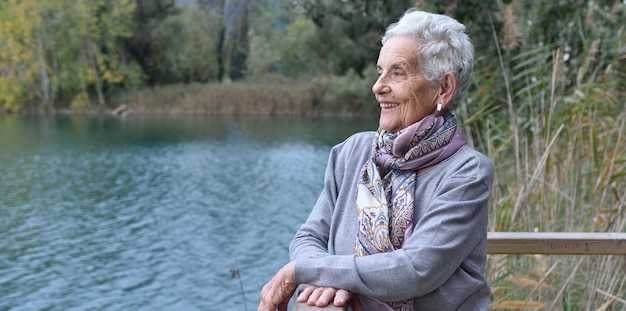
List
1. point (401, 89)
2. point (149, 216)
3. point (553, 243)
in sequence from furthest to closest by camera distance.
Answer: point (149, 216) → point (553, 243) → point (401, 89)

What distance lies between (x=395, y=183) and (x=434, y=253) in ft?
0.52

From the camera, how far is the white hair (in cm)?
138

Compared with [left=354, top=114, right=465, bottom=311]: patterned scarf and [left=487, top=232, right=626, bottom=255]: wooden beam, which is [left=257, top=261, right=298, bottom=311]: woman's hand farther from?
[left=487, top=232, right=626, bottom=255]: wooden beam

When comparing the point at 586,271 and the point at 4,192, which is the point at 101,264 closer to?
the point at 4,192

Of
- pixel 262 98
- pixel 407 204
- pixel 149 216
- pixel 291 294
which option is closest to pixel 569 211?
pixel 407 204

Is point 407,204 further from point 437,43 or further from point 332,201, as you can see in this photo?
point 437,43

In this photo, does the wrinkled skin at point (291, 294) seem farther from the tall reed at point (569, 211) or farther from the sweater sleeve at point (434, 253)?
the tall reed at point (569, 211)

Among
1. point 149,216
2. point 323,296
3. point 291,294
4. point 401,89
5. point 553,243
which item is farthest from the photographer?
point 149,216

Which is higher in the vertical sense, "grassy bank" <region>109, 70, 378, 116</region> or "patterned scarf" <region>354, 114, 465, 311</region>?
"patterned scarf" <region>354, 114, 465, 311</region>

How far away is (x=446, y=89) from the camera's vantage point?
1.43 metres

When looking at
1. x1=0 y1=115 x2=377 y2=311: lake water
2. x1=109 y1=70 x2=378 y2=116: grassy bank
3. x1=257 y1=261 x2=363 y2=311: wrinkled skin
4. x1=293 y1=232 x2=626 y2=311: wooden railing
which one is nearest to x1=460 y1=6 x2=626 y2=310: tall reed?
x1=293 y1=232 x2=626 y2=311: wooden railing

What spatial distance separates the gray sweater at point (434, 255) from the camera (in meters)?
1.25

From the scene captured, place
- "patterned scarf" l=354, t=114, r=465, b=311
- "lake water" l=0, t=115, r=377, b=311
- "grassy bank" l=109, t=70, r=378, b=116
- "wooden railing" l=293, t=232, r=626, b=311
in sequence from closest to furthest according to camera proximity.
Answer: "patterned scarf" l=354, t=114, r=465, b=311, "wooden railing" l=293, t=232, r=626, b=311, "lake water" l=0, t=115, r=377, b=311, "grassy bank" l=109, t=70, r=378, b=116

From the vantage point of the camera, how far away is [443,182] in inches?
51.6
